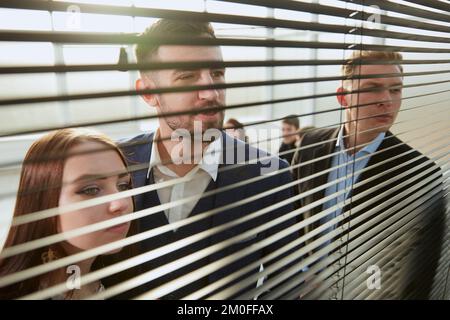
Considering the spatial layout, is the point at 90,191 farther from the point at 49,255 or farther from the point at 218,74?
the point at 218,74

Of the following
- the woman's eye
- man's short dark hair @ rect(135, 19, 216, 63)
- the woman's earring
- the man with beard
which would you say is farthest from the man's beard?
the woman's earring

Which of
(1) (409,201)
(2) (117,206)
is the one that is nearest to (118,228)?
(2) (117,206)

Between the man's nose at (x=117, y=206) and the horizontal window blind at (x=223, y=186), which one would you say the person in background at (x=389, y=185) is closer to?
the horizontal window blind at (x=223, y=186)

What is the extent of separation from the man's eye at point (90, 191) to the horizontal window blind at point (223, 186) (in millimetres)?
24

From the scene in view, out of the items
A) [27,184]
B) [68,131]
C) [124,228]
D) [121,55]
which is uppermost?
[121,55]

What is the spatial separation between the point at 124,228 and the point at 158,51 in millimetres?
517

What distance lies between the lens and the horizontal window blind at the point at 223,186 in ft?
1.61

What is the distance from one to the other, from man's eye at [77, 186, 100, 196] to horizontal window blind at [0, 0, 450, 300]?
0.08ft

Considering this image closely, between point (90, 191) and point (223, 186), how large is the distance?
1.46 feet

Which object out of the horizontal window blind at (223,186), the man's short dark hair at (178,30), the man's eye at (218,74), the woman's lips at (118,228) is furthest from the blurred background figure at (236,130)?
the woman's lips at (118,228)

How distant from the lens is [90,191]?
2.77ft

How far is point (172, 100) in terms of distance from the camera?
0.92 meters
